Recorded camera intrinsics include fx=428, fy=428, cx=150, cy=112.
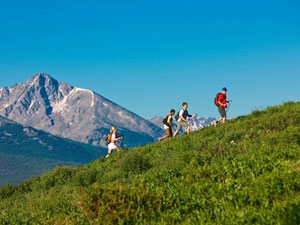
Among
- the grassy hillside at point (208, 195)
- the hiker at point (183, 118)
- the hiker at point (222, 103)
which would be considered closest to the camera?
the grassy hillside at point (208, 195)

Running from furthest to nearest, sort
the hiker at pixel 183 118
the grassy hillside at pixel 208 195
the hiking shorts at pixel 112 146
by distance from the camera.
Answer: the hiking shorts at pixel 112 146 < the hiker at pixel 183 118 < the grassy hillside at pixel 208 195

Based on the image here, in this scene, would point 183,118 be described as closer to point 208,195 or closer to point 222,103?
point 222,103

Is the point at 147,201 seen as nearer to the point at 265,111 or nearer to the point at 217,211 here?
the point at 217,211

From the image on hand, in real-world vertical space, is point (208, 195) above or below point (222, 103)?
below

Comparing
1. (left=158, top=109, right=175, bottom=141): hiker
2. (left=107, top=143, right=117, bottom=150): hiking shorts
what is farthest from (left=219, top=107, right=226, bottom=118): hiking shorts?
(left=107, top=143, right=117, bottom=150): hiking shorts

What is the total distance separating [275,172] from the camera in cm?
909

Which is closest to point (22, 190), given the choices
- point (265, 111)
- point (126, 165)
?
point (126, 165)

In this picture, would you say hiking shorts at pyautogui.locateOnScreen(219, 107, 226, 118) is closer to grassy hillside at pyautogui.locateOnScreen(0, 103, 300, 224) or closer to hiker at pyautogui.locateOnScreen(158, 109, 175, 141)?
hiker at pyautogui.locateOnScreen(158, 109, 175, 141)

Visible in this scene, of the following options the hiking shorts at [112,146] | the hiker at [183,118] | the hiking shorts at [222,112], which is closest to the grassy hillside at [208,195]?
the hiking shorts at [222,112]

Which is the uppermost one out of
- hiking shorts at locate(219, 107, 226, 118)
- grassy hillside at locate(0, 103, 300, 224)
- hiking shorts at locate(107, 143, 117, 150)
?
hiking shorts at locate(219, 107, 226, 118)

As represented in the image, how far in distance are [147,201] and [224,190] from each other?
161 centimetres

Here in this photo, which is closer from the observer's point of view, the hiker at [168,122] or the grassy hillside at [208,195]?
the grassy hillside at [208,195]

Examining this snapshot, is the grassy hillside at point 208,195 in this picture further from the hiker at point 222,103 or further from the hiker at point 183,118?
the hiker at point 183,118

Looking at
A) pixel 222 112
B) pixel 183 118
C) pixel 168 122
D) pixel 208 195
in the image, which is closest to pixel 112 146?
pixel 168 122
